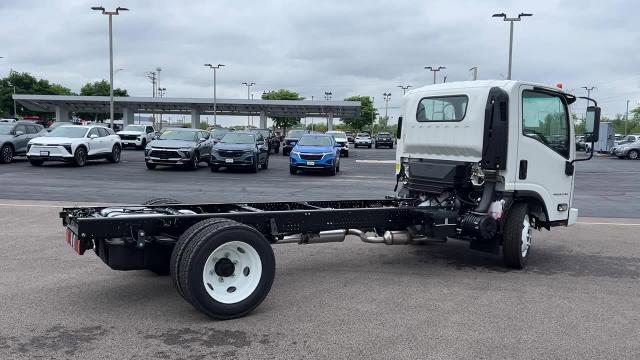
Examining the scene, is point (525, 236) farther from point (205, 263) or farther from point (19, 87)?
point (19, 87)

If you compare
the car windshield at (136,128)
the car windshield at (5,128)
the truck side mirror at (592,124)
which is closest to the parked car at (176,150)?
the car windshield at (5,128)

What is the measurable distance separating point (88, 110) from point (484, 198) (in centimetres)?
7767

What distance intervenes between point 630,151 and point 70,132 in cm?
3582

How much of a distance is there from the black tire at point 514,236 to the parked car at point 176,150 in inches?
639

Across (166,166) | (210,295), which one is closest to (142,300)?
(210,295)

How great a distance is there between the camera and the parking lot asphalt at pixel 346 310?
4453 mm

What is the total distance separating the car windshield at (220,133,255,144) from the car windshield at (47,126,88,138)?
18.6 feet

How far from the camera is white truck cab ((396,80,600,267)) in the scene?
6863 mm

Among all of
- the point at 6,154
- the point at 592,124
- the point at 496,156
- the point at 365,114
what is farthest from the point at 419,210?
the point at 365,114

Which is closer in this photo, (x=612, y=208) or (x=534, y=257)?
(x=534, y=257)

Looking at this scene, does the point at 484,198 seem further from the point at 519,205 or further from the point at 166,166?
the point at 166,166

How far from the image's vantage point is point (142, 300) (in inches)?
221

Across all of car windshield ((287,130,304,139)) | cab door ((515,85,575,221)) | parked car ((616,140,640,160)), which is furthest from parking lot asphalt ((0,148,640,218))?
parked car ((616,140,640,160))

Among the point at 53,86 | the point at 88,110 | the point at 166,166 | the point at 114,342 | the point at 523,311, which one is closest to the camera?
the point at 114,342
